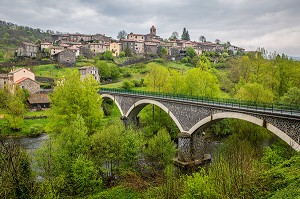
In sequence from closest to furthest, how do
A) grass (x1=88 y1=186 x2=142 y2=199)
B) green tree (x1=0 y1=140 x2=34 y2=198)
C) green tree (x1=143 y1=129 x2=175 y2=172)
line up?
green tree (x1=0 y1=140 x2=34 y2=198), grass (x1=88 y1=186 x2=142 y2=199), green tree (x1=143 y1=129 x2=175 y2=172)

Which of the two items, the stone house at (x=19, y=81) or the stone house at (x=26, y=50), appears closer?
the stone house at (x=19, y=81)

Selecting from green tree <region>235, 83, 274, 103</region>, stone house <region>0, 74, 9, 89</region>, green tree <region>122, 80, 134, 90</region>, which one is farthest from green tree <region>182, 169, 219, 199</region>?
stone house <region>0, 74, 9, 89</region>

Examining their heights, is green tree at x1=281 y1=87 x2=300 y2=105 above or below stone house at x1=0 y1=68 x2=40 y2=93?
below

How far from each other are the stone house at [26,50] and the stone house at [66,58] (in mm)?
11882

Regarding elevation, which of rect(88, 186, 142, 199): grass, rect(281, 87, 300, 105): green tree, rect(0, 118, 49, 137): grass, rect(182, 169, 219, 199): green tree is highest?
rect(281, 87, 300, 105): green tree

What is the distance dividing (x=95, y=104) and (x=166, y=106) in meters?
8.56

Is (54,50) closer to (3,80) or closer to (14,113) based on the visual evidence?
(3,80)

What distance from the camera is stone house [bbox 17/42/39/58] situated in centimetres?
8369

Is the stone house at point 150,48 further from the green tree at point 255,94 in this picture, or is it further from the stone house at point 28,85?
the green tree at point 255,94

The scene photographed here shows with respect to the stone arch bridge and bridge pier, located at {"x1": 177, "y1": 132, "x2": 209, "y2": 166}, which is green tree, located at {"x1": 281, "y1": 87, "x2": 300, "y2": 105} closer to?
the stone arch bridge

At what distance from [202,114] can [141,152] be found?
25.0 ft

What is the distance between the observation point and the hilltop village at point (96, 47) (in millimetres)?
83500

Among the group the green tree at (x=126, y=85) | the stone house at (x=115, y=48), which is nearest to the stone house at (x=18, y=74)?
the green tree at (x=126, y=85)

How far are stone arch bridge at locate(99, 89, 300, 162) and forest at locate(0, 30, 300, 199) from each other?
1464mm
